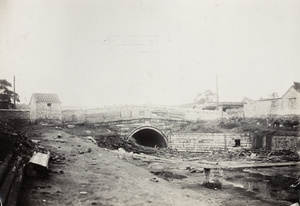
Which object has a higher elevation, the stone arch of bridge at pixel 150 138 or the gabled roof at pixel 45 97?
the gabled roof at pixel 45 97

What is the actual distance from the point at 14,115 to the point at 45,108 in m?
1.51

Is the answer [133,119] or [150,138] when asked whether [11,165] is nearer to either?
[133,119]

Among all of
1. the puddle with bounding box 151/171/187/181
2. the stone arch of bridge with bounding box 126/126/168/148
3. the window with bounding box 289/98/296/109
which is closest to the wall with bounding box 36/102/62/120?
the puddle with bounding box 151/171/187/181

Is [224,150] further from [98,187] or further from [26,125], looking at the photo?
[98,187]

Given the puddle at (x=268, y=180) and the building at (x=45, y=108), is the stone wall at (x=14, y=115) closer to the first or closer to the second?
the building at (x=45, y=108)

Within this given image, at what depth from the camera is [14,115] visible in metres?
13.4

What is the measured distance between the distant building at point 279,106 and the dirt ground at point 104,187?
1255 cm

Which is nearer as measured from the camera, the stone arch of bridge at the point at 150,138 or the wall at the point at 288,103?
the wall at the point at 288,103

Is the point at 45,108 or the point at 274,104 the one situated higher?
the point at 274,104

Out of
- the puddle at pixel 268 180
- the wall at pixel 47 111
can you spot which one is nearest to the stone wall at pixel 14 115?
the wall at pixel 47 111

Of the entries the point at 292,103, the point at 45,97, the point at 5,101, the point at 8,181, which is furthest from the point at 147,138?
the point at 8,181

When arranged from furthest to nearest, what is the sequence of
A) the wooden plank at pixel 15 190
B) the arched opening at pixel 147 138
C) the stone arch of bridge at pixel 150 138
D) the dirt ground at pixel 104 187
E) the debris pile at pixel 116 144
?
the arched opening at pixel 147 138 < the stone arch of bridge at pixel 150 138 < the debris pile at pixel 116 144 < the dirt ground at pixel 104 187 < the wooden plank at pixel 15 190

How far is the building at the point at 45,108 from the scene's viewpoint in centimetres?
1267

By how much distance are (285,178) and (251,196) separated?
355 centimetres
